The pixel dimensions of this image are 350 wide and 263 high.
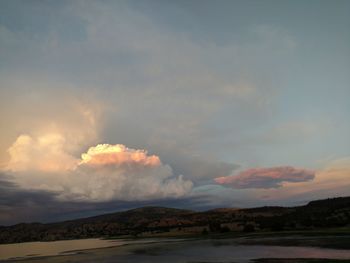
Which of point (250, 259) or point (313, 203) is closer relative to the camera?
point (250, 259)

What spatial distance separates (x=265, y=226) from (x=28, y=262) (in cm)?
6527

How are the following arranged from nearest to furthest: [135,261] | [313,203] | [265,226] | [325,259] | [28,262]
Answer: [325,259]
[135,261]
[28,262]
[265,226]
[313,203]

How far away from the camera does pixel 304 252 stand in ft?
157

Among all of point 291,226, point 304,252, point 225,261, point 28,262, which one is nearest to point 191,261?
point 225,261

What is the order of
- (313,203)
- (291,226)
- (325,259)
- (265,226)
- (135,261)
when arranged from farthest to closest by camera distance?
(313,203) < (265,226) < (291,226) < (135,261) < (325,259)

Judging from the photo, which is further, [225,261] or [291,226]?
[291,226]

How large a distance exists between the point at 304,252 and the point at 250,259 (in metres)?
6.95

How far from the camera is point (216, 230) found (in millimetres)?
122375

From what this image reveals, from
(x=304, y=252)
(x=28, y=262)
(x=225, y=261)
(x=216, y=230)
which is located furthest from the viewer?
(x=216, y=230)

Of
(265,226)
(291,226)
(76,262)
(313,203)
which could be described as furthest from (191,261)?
(313,203)

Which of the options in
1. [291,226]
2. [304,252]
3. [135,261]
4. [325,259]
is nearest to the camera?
[325,259]

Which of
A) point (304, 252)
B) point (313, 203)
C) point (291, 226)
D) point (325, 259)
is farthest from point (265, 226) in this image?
point (313, 203)

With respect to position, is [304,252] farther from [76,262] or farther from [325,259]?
[76,262]

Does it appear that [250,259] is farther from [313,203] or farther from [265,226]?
[313,203]
